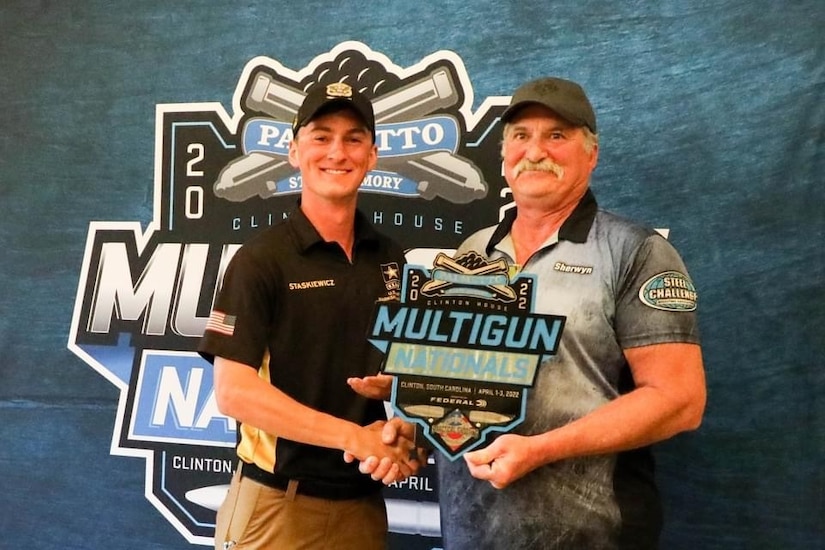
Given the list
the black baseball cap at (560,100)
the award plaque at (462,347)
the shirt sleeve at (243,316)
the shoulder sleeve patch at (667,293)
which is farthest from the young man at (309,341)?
the shoulder sleeve patch at (667,293)

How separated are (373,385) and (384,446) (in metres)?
0.11

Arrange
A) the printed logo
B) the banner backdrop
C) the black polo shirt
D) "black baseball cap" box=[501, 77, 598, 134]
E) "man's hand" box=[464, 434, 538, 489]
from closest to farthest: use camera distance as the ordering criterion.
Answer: "man's hand" box=[464, 434, 538, 489]
"black baseball cap" box=[501, 77, 598, 134]
the black polo shirt
the banner backdrop
the printed logo

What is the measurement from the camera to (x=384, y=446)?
1.22 m

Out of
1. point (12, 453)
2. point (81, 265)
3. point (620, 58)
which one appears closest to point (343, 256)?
point (620, 58)

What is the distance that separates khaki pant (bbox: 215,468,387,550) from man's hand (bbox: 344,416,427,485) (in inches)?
7.1

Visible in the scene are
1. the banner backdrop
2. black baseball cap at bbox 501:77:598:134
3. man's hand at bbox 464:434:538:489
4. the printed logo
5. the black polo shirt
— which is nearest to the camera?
man's hand at bbox 464:434:538:489

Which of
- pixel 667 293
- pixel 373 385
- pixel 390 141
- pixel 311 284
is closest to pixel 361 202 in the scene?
pixel 390 141

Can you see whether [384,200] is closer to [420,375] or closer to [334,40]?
[334,40]

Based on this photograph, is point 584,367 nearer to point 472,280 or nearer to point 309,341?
point 472,280

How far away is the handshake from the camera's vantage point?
1.20 metres

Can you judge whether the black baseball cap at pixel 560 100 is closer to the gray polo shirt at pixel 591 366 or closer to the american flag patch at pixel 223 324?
the gray polo shirt at pixel 591 366

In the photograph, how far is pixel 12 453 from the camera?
204cm

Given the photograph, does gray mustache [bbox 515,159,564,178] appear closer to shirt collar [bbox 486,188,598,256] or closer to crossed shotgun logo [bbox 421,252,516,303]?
shirt collar [bbox 486,188,598,256]

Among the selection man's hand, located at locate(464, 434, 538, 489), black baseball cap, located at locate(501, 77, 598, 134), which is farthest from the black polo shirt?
black baseball cap, located at locate(501, 77, 598, 134)
